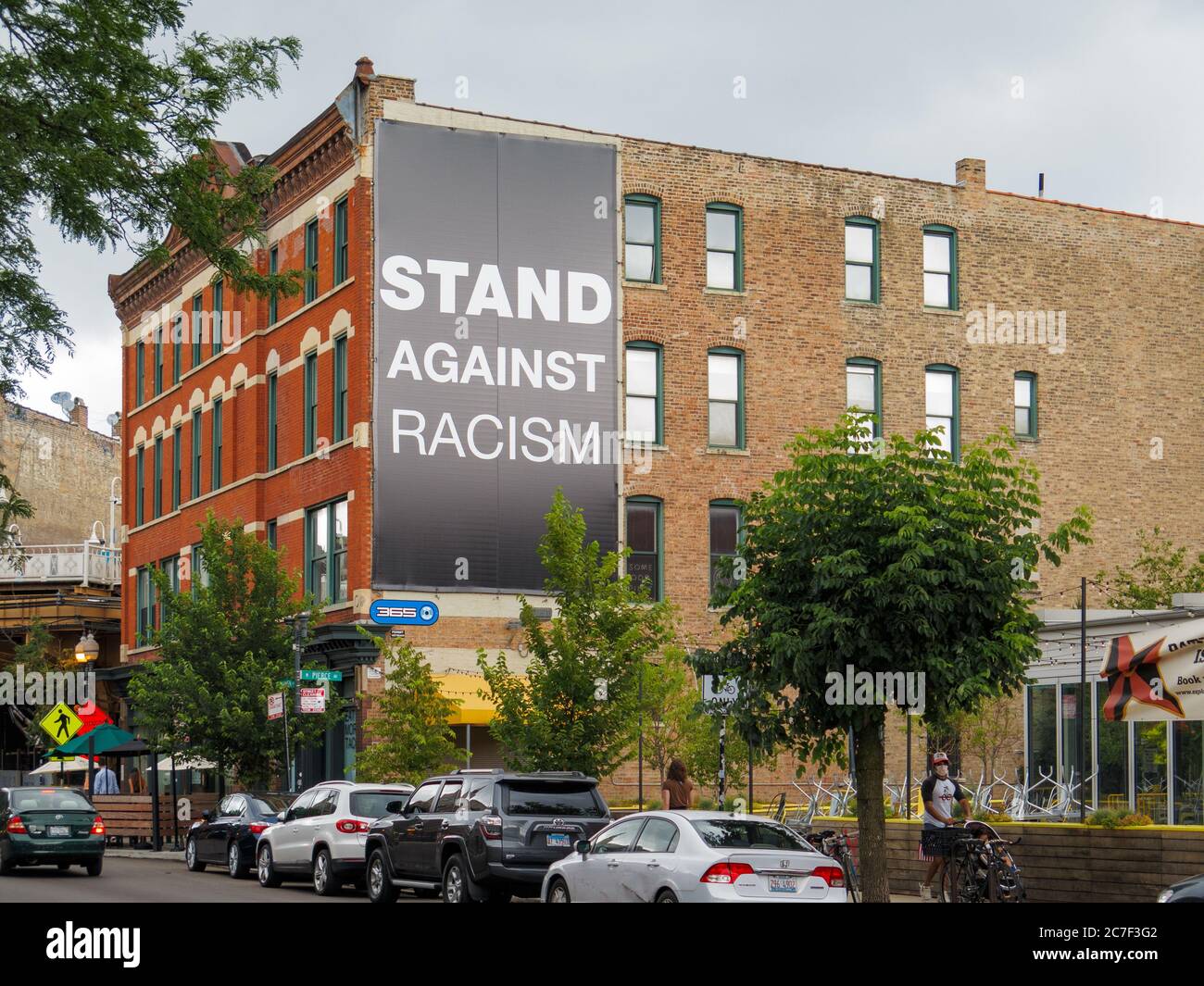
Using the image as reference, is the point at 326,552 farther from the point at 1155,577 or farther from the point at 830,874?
the point at 830,874

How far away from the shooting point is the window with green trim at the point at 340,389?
41.1 m

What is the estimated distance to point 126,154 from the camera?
1845 cm

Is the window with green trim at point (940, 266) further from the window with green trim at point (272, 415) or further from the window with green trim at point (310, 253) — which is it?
the window with green trim at point (272, 415)

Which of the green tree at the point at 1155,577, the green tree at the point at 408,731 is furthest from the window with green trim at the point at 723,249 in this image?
the green tree at the point at 408,731

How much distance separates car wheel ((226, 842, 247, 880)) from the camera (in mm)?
30609

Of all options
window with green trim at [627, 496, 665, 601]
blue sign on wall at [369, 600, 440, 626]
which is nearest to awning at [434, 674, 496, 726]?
blue sign on wall at [369, 600, 440, 626]

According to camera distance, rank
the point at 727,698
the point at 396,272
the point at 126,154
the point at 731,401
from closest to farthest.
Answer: the point at 126,154 < the point at 727,698 < the point at 396,272 < the point at 731,401

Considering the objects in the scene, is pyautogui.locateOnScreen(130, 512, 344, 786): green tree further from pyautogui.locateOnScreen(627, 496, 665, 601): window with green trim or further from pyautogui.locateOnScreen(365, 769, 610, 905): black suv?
pyautogui.locateOnScreen(365, 769, 610, 905): black suv

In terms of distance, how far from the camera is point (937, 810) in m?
22.5

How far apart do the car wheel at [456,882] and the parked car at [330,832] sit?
2781mm
